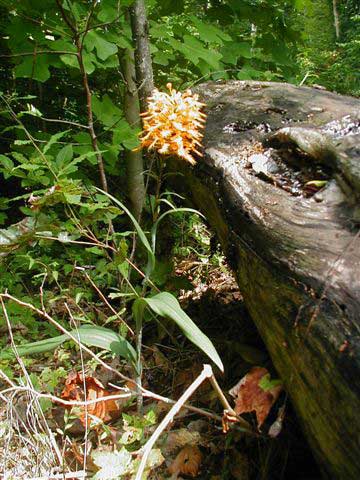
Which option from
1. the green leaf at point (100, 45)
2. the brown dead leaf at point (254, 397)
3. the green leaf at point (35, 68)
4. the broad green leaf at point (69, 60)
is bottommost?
the brown dead leaf at point (254, 397)

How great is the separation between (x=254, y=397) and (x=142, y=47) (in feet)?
6.72

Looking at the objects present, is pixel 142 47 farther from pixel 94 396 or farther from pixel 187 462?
pixel 187 462

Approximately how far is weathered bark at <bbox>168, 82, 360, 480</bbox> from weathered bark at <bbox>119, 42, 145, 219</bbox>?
2.26 ft

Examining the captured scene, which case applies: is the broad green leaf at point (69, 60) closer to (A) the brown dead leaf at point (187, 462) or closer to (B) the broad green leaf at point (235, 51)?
(B) the broad green leaf at point (235, 51)

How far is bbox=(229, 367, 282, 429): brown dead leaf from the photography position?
1.30 meters

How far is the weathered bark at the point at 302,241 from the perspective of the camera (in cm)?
96

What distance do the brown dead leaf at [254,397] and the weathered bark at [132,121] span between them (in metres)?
1.38

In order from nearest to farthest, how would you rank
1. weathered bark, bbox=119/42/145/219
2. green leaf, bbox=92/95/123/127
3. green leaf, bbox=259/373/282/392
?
green leaf, bbox=259/373/282/392 < green leaf, bbox=92/95/123/127 < weathered bark, bbox=119/42/145/219

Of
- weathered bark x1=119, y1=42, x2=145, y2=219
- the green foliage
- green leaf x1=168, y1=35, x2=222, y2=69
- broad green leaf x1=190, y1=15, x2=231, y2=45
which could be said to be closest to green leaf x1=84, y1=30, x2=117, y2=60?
weathered bark x1=119, y1=42, x2=145, y2=219

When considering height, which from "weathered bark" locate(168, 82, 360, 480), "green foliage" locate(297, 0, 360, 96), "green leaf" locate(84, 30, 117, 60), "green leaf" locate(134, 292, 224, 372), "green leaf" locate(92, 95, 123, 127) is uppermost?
"green foliage" locate(297, 0, 360, 96)

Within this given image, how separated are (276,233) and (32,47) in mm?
1698

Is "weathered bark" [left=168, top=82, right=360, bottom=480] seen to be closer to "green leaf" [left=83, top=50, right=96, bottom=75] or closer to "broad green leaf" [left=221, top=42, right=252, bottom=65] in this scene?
"green leaf" [left=83, top=50, right=96, bottom=75]

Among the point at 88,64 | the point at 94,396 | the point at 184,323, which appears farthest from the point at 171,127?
the point at 94,396

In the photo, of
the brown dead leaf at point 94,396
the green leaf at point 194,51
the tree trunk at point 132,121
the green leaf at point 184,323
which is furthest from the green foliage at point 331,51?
the brown dead leaf at point 94,396
